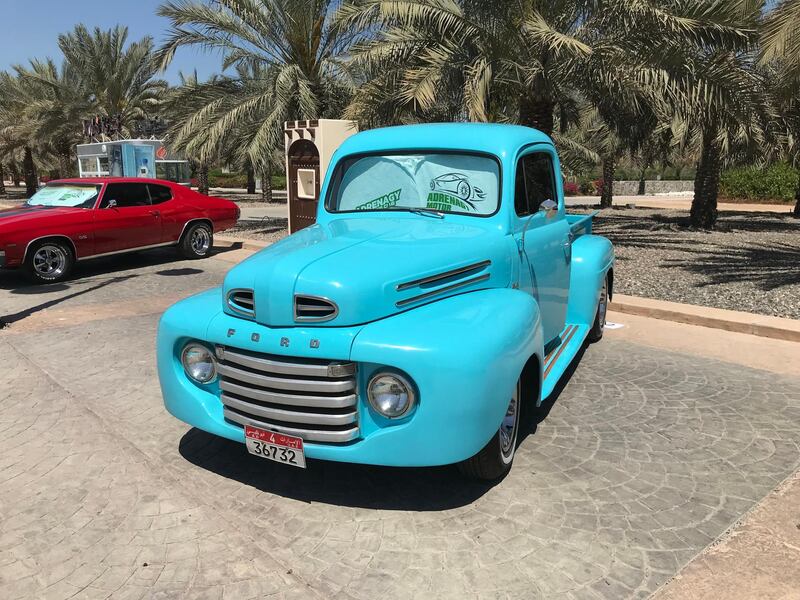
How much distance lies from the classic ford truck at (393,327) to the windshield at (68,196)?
737 cm

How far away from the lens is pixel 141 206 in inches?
418

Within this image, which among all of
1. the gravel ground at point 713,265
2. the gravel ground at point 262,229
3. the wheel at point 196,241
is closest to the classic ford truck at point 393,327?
the gravel ground at point 713,265

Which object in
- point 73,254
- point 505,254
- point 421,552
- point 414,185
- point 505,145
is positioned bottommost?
point 421,552

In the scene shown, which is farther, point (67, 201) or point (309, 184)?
point (309, 184)

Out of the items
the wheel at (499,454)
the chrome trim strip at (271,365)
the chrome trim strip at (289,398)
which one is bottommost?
the wheel at (499,454)

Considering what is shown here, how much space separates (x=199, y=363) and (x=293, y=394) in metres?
0.67

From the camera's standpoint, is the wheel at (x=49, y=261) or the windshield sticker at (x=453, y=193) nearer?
the windshield sticker at (x=453, y=193)

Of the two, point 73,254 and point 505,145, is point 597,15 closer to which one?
point 505,145

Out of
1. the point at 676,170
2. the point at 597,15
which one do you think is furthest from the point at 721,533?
the point at 676,170

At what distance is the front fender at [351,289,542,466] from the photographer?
2756 mm

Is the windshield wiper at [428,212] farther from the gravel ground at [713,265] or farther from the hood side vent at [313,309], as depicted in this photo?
the gravel ground at [713,265]

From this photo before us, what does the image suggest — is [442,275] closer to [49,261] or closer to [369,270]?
[369,270]

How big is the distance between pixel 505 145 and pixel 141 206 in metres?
8.35

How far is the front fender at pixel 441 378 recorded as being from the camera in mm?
2756
